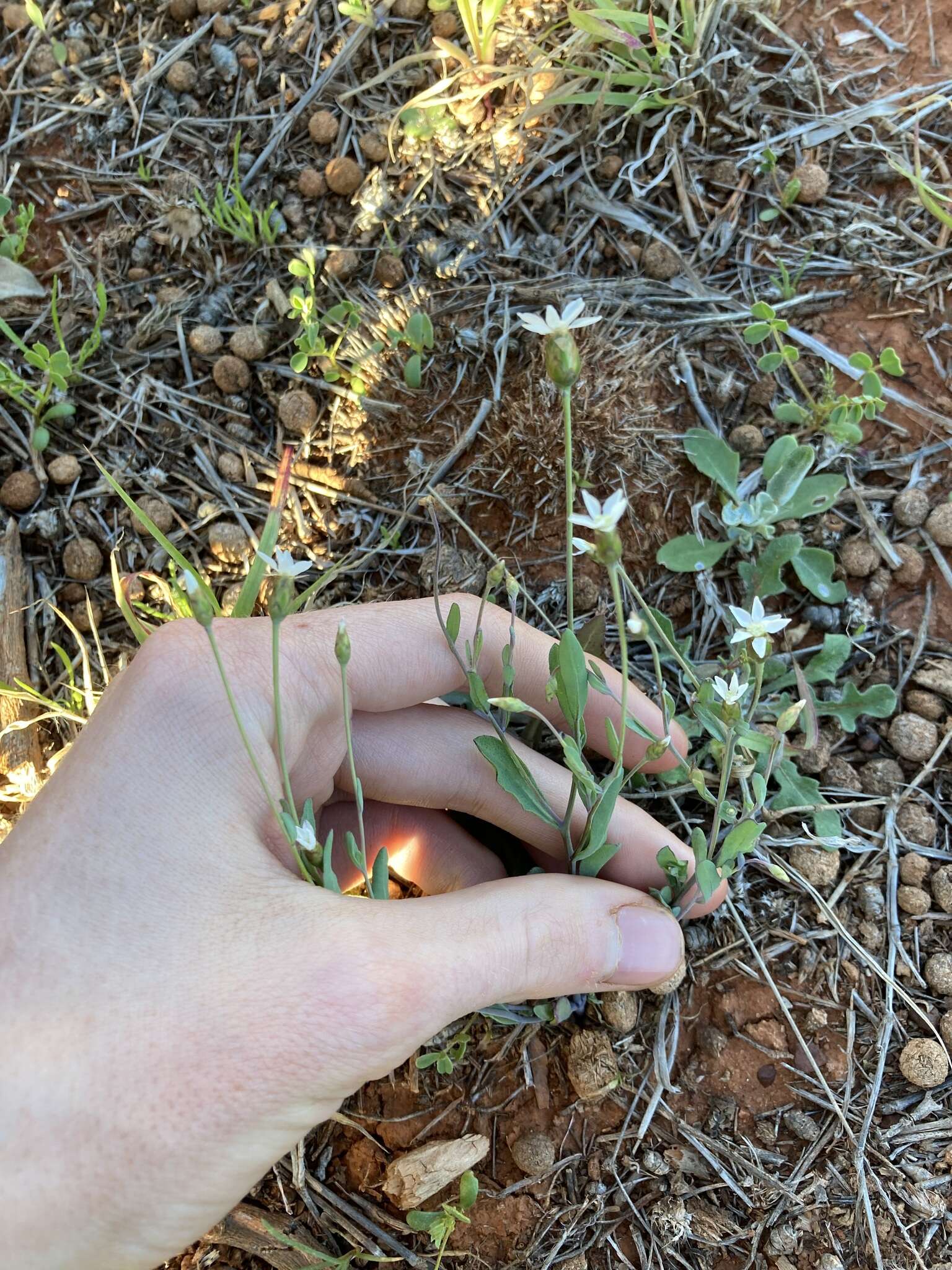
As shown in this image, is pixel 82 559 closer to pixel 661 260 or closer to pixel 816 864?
pixel 661 260

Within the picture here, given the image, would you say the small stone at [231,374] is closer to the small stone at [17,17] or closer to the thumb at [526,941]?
the small stone at [17,17]

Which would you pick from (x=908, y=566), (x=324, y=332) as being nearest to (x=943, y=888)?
(x=908, y=566)

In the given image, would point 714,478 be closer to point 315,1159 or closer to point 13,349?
point 315,1159

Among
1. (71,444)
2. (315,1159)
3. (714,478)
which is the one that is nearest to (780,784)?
(714,478)

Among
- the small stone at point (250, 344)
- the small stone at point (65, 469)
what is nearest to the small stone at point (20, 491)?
the small stone at point (65, 469)

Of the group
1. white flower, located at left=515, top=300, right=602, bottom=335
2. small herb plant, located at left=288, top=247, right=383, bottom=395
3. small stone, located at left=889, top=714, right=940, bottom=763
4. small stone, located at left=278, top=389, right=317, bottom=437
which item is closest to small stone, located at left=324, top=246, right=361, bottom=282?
small herb plant, located at left=288, top=247, right=383, bottom=395

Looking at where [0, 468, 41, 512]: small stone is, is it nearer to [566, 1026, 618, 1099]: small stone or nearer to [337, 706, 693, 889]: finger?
[337, 706, 693, 889]: finger
